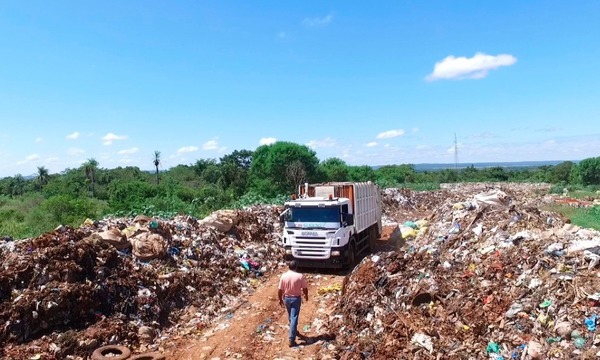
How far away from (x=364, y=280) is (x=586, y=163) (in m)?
68.6

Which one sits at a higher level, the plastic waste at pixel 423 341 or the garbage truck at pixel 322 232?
the garbage truck at pixel 322 232

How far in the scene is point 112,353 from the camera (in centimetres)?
766

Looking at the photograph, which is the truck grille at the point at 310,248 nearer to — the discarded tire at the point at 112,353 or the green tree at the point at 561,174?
the discarded tire at the point at 112,353

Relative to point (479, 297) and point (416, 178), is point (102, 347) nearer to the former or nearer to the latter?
point (479, 297)

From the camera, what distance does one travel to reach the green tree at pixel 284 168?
41.7 m

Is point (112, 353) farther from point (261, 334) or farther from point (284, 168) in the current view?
point (284, 168)

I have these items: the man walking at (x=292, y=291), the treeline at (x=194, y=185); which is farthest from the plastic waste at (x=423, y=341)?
the treeline at (x=194, y=185)

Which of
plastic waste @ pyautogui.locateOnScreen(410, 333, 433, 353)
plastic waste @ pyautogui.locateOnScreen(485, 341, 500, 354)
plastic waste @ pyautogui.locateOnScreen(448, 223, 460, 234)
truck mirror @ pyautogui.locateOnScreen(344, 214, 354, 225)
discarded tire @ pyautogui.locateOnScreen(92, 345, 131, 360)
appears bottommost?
discarded tire @ pyautogui.locateOnScreen(92, 345, 131, 360)

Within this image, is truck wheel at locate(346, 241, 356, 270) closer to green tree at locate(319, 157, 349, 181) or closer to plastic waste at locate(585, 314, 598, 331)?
plastic waste at locate(585, 314, 598, 331)

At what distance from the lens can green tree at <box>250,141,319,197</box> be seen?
41.7 metres

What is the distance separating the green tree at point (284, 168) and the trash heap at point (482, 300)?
3142cm

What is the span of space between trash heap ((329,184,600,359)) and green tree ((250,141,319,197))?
31.4m

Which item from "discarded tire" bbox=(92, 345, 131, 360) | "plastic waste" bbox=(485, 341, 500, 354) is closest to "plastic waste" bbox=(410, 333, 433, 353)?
"plastic waste" bbox=(485, 341, 500, 354)

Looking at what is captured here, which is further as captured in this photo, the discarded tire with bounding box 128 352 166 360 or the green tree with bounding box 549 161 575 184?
the green tree with bounding box 549 161 575 184
